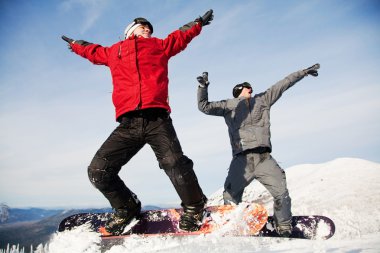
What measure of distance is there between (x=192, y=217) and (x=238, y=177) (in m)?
2.11

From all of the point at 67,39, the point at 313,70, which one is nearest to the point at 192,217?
the point at 67,39

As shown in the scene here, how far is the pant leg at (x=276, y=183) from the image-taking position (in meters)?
4.99

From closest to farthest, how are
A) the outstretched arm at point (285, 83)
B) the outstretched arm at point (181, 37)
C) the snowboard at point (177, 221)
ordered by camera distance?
the snowboard at point (177, 221) → the outstretched arm at point (181, 37) → the outstretched arm at point (285, 83)

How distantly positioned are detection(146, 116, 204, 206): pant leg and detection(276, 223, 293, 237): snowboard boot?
225 centimetres

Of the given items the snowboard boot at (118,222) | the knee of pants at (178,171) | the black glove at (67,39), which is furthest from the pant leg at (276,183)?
the black glove at (67,39)

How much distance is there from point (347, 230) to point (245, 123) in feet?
9.58

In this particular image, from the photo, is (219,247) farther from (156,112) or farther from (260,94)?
(260,94)

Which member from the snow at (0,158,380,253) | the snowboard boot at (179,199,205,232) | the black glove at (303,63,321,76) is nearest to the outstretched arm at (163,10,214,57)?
the snowboard boot at (179,199,205,232)

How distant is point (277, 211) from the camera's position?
16.5 ft

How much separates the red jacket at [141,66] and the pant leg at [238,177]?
240 centimetres

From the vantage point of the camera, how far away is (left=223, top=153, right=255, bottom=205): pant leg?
210 inches

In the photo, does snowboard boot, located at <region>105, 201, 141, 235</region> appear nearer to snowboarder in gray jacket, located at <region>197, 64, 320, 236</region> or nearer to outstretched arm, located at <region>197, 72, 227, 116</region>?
snowboarder in gray jacket, located at <region>197, 64, 320, 236</region>

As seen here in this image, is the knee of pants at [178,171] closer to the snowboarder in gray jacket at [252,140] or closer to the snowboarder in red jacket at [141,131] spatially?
the snowboarder in red jacket at [141,131]

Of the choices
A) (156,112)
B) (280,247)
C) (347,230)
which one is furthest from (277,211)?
(156,112)
